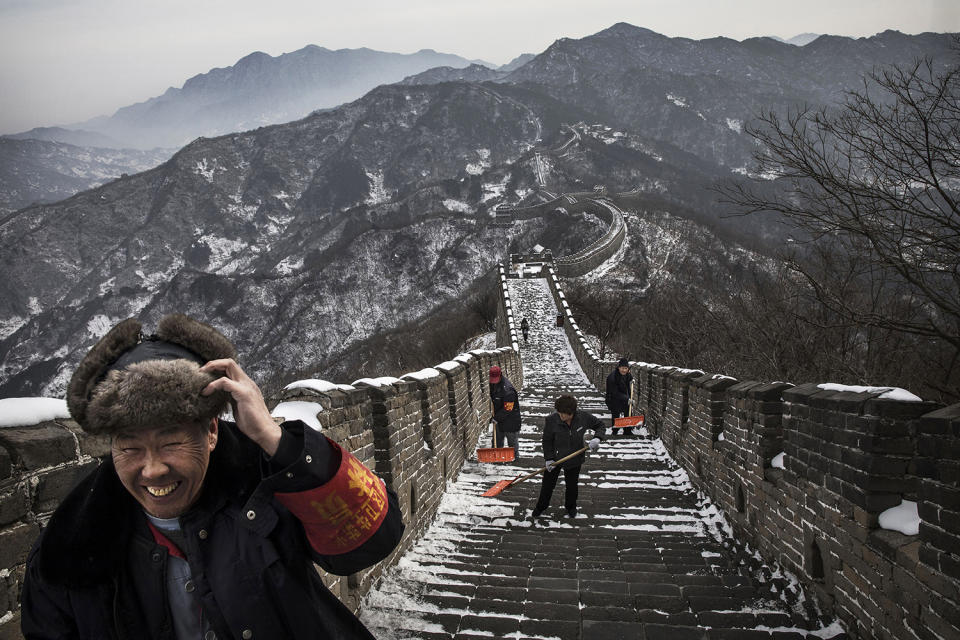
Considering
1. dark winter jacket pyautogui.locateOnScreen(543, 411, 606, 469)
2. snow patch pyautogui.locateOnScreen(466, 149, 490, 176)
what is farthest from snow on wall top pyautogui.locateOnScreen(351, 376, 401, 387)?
snow patch pyautogui.locateOnScreen(466, 149, 490, 176)

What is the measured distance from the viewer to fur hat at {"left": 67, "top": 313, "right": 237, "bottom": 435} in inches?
61.9

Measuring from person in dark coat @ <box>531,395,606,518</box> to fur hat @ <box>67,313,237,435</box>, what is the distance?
195 inches

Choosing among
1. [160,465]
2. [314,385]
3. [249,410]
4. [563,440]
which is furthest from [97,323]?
[249,410]

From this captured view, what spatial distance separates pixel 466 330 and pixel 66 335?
332 ft

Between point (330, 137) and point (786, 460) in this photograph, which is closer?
point (786, 460)

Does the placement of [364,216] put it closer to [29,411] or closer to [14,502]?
[29,411]

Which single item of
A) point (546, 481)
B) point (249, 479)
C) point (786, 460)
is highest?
point (249, 479)

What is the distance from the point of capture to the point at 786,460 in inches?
182

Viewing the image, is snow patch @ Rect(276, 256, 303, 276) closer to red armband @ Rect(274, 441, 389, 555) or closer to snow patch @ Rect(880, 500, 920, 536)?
snow patch @ Rect(880, 500, 920, 536)

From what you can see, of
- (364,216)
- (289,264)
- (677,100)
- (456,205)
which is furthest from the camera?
(677,100)

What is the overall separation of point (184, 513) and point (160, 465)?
15 centimetres

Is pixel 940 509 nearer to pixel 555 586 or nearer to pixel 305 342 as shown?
pixel 555 586

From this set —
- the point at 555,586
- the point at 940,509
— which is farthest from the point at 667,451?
the point at 940,509

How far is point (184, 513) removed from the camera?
65.4 inches
